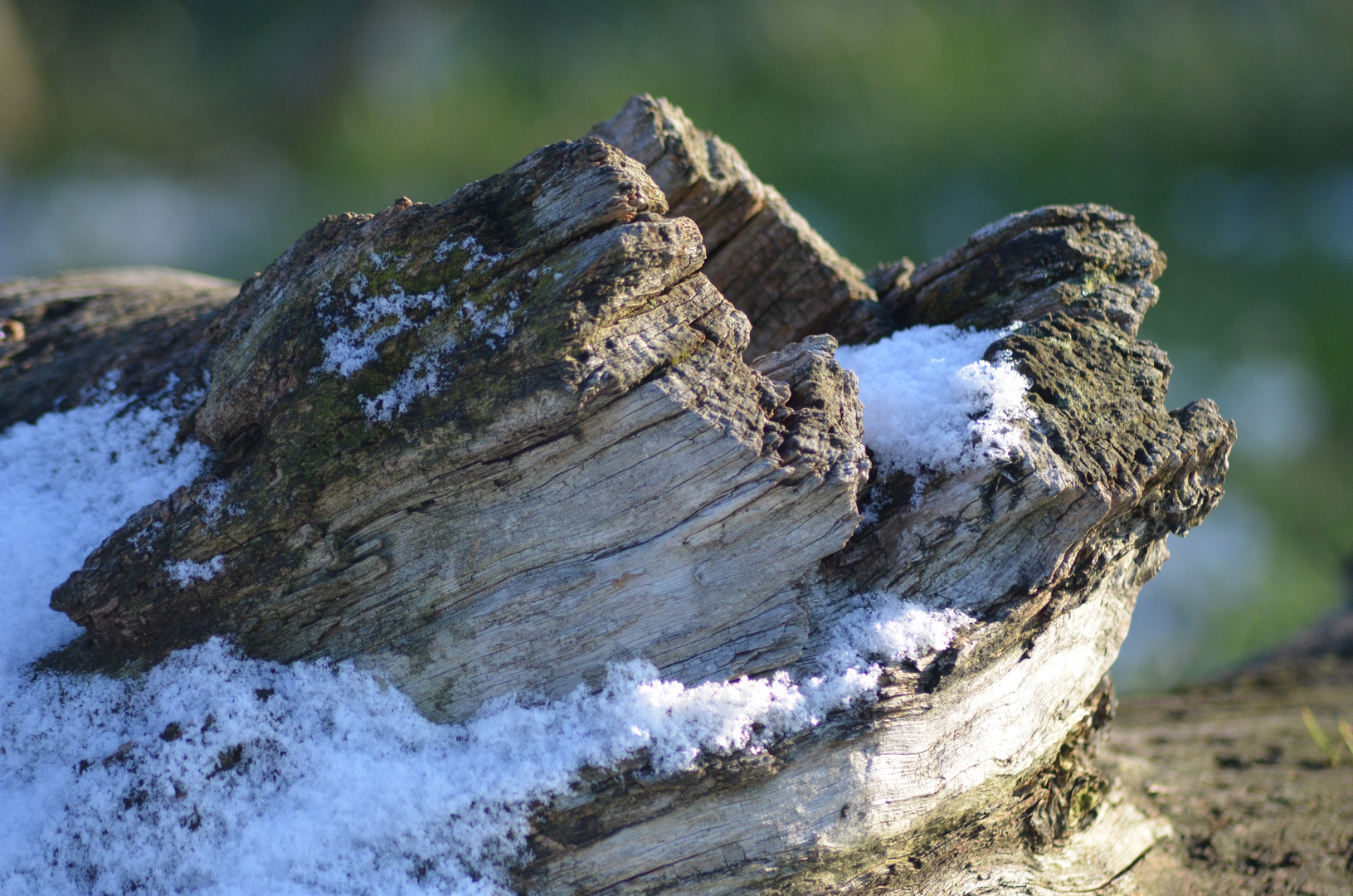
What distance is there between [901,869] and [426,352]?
1.60 meters

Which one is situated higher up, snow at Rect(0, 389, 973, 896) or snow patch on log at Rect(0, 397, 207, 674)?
snow patch on log at Rect(0, 397, 207, 674)

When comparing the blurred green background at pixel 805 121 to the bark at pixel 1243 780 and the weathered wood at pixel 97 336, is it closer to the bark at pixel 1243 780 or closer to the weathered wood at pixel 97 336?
the bark at pixel 1243 780

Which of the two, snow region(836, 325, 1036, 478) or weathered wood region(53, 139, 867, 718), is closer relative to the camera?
weathered wood region(53, 139, 867, 718)

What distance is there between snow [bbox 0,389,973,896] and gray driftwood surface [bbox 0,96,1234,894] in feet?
0.18

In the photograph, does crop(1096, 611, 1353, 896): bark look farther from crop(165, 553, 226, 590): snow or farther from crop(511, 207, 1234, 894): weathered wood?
crop(165, 553, 226, 590): snow

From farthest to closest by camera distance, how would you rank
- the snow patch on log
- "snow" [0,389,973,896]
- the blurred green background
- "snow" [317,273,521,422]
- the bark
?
the blurred green background, the bark, the snow patch on log, "snow" [317,273,521,422], "snow" [0,389,973,896]

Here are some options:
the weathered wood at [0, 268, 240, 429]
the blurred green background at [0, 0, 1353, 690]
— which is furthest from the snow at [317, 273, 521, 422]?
the blurred green background at [0, 0, 1353, 690]

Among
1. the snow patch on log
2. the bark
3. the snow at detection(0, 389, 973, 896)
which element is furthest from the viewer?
the bark

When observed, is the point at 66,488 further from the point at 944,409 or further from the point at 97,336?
the point at 944,409

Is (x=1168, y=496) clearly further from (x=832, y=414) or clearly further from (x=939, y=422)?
(x=832, y=414)

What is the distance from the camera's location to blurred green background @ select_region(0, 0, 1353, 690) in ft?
25.5

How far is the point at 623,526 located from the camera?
74.2 inches

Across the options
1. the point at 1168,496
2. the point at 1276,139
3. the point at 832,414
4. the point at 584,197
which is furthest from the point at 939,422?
the point at 1276,139

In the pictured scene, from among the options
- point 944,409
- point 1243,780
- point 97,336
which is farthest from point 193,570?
point 1243,780
